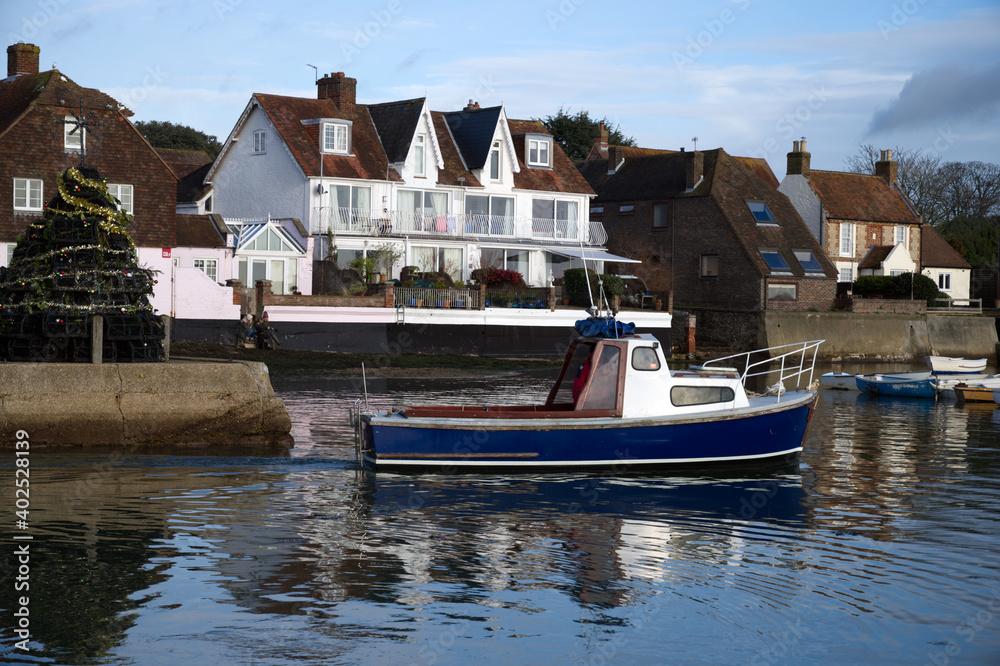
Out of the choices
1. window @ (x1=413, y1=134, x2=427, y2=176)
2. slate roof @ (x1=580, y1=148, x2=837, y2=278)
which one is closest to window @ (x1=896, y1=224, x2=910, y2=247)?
slate roof @ (x1=580, y1=148, x2=837, y2=278)

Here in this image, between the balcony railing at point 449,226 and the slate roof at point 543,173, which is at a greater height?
the slate roof at point 543,173

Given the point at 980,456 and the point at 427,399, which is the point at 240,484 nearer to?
the point at 427,399

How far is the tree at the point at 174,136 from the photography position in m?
89.7

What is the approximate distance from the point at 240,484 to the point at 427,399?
12704mm

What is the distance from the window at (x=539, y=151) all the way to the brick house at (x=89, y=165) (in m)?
19.3

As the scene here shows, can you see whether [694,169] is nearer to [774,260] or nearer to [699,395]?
[774,260]

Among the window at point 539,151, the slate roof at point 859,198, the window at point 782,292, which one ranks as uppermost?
the window at point 539,151

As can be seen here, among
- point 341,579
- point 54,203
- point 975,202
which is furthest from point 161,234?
point 975,202

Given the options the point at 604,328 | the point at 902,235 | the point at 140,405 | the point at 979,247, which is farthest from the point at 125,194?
the point at 979,247

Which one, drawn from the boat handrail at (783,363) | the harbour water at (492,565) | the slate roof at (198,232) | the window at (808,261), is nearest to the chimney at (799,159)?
the window at (808,261)

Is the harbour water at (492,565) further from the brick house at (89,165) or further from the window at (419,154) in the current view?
the window at (419,154)

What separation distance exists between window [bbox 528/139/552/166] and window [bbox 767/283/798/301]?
44.0 ft

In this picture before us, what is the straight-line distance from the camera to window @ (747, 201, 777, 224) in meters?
58.8

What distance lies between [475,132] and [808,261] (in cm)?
1902
